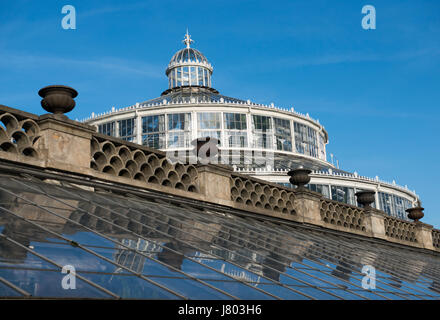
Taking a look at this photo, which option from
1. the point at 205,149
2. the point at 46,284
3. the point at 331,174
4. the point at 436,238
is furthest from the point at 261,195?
the point at 331,174

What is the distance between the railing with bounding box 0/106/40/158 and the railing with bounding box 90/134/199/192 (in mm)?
1276

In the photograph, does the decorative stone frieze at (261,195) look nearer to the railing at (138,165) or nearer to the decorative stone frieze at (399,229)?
the railing at (138,165)

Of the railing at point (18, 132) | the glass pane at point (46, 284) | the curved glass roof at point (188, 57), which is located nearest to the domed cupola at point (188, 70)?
the curved glass roof at point (188, 57)

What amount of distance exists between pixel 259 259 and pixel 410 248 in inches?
582

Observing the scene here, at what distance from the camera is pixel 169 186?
40.8ft

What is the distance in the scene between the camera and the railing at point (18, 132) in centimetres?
937

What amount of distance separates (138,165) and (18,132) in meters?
2.81

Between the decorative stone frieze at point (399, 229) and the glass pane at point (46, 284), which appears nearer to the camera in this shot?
the glass pane at point (46, 284)

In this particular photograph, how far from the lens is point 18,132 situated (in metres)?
9.59

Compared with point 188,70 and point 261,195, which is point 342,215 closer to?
point 261,195

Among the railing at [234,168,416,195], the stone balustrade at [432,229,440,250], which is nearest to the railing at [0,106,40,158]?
the stone balustrade at [432,229,440,250]

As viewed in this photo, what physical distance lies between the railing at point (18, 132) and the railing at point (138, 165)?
1.28 meters

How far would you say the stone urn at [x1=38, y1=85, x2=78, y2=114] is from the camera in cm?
1035
